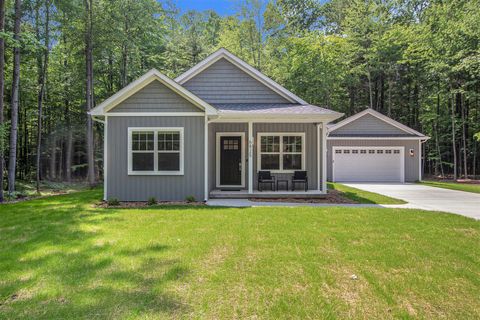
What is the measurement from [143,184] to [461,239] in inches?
327

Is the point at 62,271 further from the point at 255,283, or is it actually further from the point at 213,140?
→ the point at 213,140

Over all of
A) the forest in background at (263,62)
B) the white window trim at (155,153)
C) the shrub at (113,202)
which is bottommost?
the shrub at (113,202)

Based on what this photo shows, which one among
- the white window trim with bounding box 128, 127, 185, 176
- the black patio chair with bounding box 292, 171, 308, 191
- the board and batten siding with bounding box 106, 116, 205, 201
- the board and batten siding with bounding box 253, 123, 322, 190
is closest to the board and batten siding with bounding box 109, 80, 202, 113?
the board and batten siding with bounding box 106, 116, 205, 201

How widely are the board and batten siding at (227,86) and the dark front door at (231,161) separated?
1835mm

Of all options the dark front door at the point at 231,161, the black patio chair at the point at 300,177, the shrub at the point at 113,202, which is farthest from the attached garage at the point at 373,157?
the shrub at the point at 113,202

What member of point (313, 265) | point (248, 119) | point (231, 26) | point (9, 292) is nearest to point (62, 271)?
point (9, 292)

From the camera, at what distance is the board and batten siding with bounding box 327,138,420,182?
60.5ft

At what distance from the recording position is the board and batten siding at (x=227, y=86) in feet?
40.3

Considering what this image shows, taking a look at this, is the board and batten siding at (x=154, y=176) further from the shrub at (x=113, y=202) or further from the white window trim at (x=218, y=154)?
the white window trim at (x=218, y=154)

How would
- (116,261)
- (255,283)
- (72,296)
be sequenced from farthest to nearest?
1. (116,261)
2. (255,283)
3. (72,296)

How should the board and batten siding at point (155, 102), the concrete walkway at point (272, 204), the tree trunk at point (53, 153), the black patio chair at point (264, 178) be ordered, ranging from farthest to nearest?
the tree trunk at point (53, 153) → the black patio chair at point (264, 178) → the board and batten siding at point (155, 102) → the concrete walkway at point (272, 204)

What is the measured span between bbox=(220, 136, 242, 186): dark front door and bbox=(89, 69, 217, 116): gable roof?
8.60 ft

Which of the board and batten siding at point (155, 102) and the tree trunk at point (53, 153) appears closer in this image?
the board and batten siding at point (155, 102)

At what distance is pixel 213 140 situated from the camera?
11391 mm
